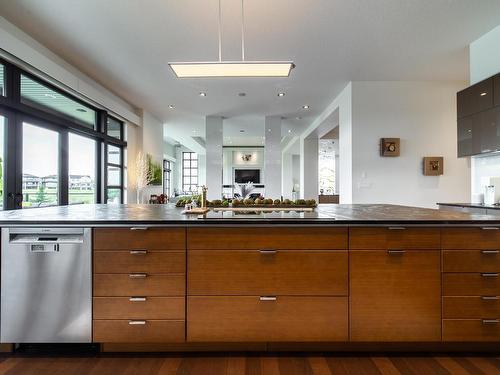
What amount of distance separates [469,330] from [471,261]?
415mm

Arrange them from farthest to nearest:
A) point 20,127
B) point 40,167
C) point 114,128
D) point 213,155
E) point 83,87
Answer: point 213,155 < point 114,128 < point 83,87 < point 40,167 < point 20,127

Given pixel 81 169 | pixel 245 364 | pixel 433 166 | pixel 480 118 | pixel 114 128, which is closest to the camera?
pixel 245 364

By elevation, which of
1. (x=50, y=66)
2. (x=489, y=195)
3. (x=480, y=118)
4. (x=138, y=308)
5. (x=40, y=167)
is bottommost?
(x=138, y=308)

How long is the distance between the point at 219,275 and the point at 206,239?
0.23 meters

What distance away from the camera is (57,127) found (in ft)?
14.1

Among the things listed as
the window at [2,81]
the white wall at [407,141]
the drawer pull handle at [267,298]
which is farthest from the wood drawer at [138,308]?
the white wall at [407,141]

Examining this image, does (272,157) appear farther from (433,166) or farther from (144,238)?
(144,238)

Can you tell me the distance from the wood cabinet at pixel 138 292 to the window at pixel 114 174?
476 centimetres

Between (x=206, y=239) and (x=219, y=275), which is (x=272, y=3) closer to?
(x=206, y=239)

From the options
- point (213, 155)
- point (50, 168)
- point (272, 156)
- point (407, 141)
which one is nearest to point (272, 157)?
point (272, 156)

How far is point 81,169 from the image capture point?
16.5 feet

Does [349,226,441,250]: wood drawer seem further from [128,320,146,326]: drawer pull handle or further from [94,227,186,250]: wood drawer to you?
[128,320,146,326]: drawer pull handle

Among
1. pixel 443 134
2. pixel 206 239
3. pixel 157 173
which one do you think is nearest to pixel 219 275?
pixel 206 239

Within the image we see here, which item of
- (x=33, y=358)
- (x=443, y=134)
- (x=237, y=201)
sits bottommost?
(x=33, y=358)
